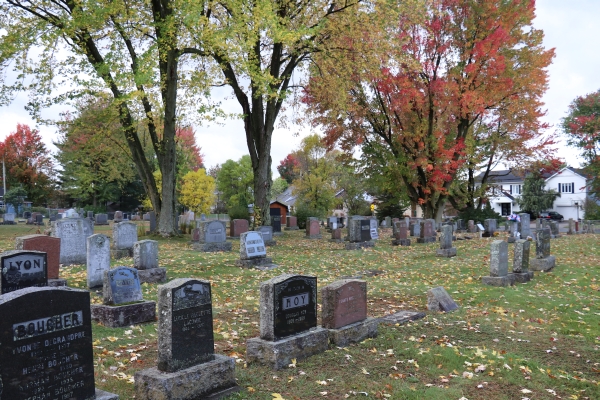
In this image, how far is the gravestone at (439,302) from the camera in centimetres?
934

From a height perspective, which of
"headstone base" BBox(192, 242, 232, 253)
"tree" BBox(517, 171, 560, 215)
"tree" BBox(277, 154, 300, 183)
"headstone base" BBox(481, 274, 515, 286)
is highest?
"tree" BBox(277, 154, 300, 183)

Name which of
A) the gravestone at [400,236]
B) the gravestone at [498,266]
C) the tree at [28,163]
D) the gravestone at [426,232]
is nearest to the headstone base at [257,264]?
the gravestone at [498,266]

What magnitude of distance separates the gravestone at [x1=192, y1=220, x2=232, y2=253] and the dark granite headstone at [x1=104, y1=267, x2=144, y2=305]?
970cm

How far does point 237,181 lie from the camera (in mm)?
50125

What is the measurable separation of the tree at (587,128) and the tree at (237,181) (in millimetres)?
29209

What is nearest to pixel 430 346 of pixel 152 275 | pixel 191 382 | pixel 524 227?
pixel 191 382

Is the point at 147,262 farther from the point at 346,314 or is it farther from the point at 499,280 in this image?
the point at 499,280

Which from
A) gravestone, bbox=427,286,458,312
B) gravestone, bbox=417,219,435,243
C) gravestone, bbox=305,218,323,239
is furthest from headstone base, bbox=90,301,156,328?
gravestone, bbox=305,218,323,239

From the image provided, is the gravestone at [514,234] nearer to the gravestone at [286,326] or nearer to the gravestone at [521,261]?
the gravestone at [521,261]

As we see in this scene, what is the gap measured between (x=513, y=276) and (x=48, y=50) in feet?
60.8

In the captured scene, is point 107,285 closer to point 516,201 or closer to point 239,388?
point 239,388

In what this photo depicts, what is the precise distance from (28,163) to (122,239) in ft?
152

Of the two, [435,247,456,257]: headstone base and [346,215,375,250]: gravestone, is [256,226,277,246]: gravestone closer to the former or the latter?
[346,215,375,250]: gravestone

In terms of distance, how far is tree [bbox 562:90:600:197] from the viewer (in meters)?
35.9
